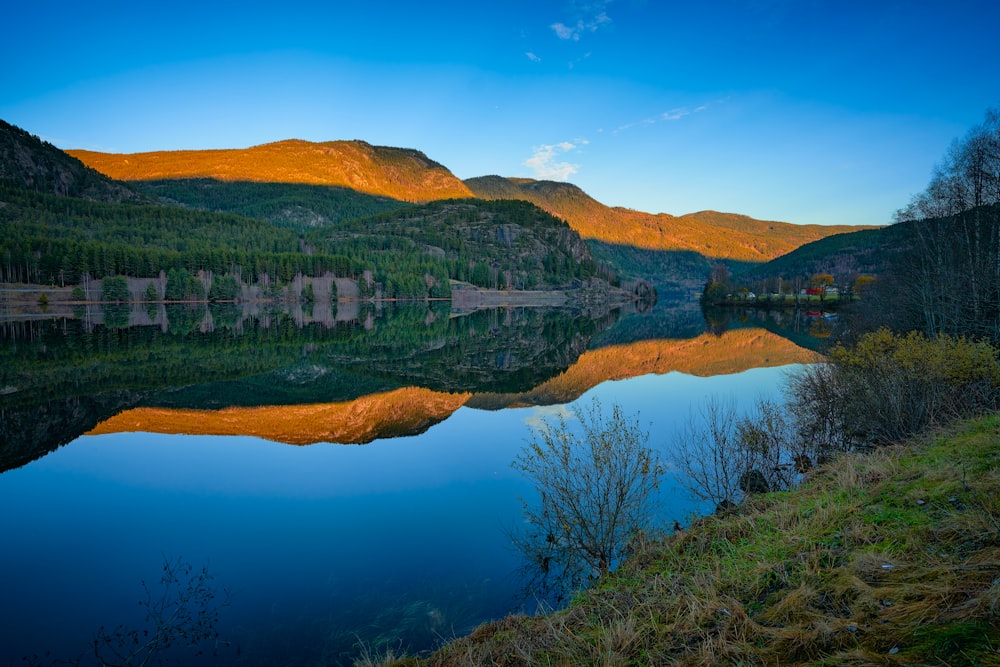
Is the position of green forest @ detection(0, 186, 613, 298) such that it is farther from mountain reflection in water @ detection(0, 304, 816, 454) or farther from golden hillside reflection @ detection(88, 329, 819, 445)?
golden hillside reflection @ detection(88, 329, 819, 445)

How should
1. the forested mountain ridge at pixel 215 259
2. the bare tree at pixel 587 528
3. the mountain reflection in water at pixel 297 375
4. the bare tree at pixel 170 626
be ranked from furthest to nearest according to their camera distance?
1. the forested mountain ridge at pixel 215 259
2. the mountain reflection in water at pixel 297 375
3. the bare tree at pixel 587 528
4. the bare tree at pixel 170 626

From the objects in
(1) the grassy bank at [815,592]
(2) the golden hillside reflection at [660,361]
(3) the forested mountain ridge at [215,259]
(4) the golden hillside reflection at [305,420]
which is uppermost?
(3) the forested mountain ridge at [215,259]

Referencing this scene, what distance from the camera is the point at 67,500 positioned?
460 inches

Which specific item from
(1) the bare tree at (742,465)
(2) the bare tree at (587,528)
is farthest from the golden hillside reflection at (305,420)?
(1) the bare tree at (742,465)

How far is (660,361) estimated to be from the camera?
124 ft

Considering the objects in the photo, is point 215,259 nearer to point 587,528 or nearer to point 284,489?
point 284,489

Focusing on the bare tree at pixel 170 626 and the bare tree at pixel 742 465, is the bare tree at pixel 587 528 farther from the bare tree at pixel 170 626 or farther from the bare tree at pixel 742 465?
the bare tree at pixel 170 626

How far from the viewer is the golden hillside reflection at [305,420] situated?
18.3 metres

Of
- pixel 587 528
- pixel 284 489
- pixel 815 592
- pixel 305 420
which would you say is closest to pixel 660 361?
pixel 305 420

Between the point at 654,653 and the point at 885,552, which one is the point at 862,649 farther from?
the point at 885,552

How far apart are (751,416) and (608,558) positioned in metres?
12.9

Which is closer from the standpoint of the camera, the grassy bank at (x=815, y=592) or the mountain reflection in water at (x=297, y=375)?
the grassy bank at (x=815, y=592)

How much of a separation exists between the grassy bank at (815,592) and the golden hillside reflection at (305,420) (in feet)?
44.3

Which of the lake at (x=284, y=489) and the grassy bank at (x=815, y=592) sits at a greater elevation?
the grassy bank at (x=815, y=592)
